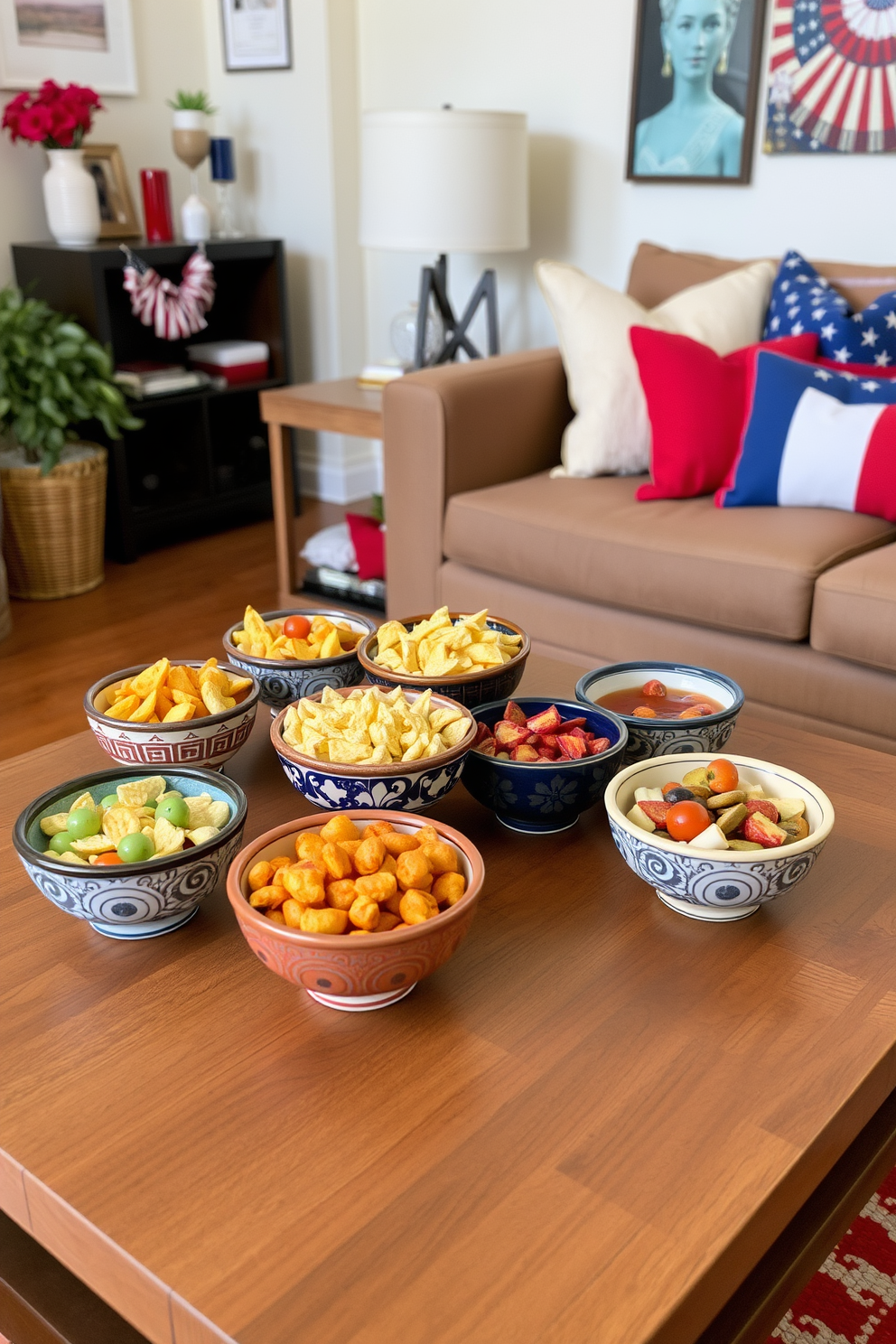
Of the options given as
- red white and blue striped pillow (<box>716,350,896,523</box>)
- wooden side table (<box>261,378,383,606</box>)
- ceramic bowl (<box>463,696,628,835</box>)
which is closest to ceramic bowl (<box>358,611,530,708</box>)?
ceramic bowl (<box>463,696,628,835</box>)

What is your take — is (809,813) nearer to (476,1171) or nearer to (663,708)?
(663,708)

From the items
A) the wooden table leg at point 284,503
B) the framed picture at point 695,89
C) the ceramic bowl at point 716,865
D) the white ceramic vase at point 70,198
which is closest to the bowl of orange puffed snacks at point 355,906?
the ceramic bowl at point 716,865

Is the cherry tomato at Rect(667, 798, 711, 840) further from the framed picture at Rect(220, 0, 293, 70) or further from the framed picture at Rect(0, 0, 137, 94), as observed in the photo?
the framed picture at Rect(220, 0, 293, 70)

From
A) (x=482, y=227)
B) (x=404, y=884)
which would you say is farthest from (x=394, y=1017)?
(x=482, y=227)

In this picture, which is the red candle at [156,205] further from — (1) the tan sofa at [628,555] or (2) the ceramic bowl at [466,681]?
(2) the ceramic bowl at [466,681]

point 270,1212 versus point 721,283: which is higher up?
point 721,283

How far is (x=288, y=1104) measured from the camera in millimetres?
805

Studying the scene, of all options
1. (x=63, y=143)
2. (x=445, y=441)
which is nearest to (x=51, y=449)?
(x=63, y=143)

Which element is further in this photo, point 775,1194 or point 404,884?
point 404,884

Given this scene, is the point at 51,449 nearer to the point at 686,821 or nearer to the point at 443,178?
the point at 443,178

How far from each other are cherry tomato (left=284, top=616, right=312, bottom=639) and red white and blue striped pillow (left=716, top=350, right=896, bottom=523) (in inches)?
40.7

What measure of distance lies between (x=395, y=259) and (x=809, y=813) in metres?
3.01

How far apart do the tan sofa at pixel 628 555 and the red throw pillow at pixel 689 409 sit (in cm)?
6

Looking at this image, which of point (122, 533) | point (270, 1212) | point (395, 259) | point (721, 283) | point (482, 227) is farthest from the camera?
point (395, 259)
